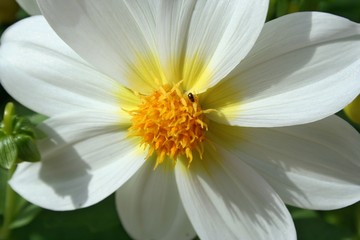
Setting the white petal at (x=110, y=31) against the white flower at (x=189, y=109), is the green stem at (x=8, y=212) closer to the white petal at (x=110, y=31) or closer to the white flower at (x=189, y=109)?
the white flower at (x=189, y=109)

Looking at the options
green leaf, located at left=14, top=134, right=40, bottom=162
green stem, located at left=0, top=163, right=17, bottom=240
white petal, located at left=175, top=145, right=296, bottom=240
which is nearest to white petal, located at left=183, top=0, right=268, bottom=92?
white petal, located at left=175, top=145, right=296, bottom=240

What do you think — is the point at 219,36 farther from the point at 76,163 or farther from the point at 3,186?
the point at 3,186

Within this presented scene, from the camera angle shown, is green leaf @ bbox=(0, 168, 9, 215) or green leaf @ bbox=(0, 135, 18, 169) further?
green leaf @ bbox=(0, 168, 9, 215)

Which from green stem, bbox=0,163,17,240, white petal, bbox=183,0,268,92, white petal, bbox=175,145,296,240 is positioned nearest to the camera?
A: white petal, bbox=183,0,268,92

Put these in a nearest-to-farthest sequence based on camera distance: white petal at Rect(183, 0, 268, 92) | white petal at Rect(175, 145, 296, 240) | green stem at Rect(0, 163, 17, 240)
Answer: white petal at Rect(183, 0, 268, 92) → white petal at Rect(175, 145, 296, 240) → green stem at Rect(0, 163, 17, 240)

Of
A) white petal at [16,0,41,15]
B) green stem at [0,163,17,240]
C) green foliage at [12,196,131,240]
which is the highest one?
white petal at [16,0,41,15]

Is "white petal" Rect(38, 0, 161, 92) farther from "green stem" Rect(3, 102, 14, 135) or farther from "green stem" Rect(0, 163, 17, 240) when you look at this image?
"green stem" Rect(0, 163, 17, 240)

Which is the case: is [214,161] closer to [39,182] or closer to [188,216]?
[188,216]
